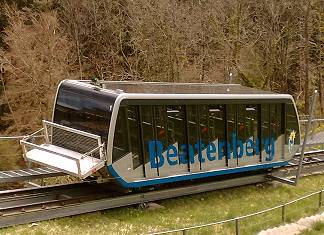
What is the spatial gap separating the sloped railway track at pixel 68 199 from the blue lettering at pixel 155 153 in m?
0.91

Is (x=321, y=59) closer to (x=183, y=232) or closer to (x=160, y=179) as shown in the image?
(x=160, y=179)

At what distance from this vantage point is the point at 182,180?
1428cm

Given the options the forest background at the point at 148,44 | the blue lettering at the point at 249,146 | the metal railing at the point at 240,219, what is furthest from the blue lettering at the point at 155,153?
the forest background at the point at 148,44

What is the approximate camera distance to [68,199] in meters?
12.6

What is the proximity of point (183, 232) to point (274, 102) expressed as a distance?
7.82 m

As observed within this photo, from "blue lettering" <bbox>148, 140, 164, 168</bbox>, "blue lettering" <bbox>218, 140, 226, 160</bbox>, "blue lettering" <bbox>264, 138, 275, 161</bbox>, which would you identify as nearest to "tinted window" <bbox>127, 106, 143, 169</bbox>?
"blue lettering" <bbox>148, 140, 164, 168</bbox>

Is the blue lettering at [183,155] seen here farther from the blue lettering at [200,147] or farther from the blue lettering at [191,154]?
the blue lettering at [200,147]

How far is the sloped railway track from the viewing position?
11.4m

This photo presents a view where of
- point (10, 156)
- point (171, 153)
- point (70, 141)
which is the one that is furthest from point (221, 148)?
point (10, 156)

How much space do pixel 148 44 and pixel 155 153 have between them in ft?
57.6

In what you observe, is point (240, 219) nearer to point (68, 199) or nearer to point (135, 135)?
point (135, 135)

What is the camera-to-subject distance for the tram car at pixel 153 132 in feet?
40.4

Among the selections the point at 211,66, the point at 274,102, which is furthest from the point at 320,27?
the point at 274,102

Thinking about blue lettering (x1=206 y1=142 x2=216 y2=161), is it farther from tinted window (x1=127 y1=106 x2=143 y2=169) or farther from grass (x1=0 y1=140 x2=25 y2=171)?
grass (x1=0 y1=140 x2=25 y2=171)
